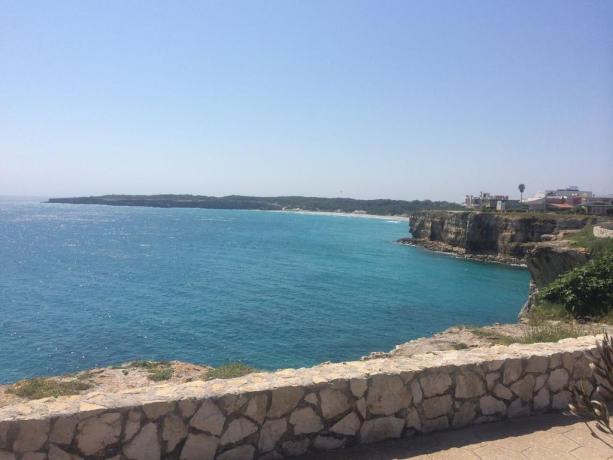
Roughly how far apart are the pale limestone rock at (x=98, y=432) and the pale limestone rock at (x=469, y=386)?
12.6 ft

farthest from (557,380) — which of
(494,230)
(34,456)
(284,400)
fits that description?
(494,230)

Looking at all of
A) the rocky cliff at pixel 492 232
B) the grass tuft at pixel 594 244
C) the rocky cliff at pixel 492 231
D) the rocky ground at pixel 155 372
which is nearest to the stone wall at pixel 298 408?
the rocky ground at pixel 155 372

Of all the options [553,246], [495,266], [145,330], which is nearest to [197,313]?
[145,330]

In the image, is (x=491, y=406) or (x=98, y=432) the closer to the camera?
(x=98, y=432)

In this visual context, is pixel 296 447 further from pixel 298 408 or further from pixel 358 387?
pixel 358 387

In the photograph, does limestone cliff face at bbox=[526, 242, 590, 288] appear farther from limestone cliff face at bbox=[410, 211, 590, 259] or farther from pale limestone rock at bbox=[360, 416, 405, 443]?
limestone cliff face at bbox=[410, 211, 590, 259]

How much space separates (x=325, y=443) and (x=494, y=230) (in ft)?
228

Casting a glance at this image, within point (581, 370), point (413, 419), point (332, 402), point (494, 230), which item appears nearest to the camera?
point (332, 402)

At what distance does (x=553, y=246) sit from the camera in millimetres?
23578

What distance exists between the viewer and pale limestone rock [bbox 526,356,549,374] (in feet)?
19.1

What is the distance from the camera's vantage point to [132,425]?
13.9 ft

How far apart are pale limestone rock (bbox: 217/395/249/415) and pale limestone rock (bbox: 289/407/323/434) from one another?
57cm

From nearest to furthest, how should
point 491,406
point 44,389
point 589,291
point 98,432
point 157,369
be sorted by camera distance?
point 98,432 → point 491,406 → point 44,389 → point 589,291 → point 157,369

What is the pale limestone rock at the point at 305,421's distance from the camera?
4762 millimetres
